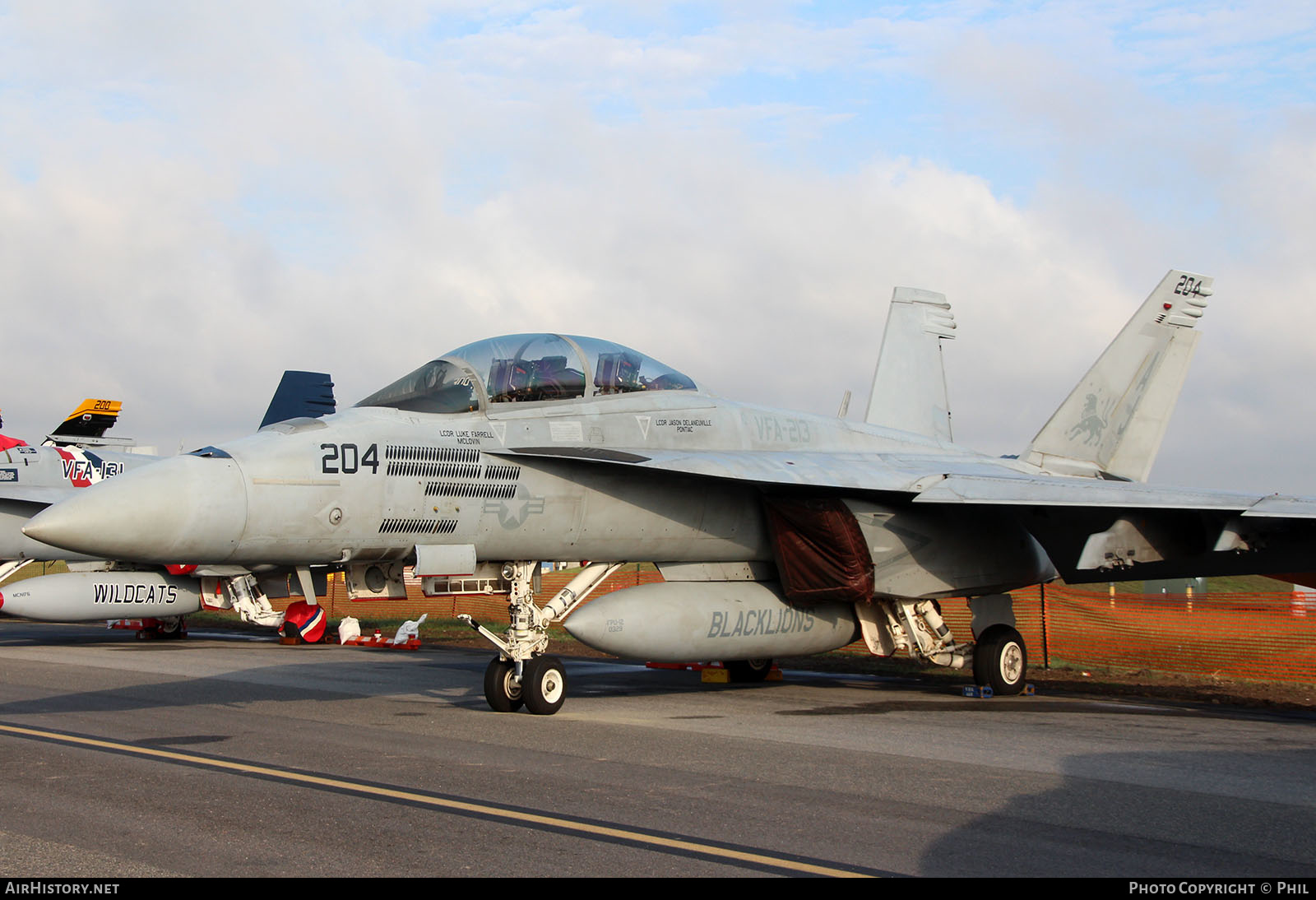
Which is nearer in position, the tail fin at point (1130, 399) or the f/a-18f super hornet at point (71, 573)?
the tail fin at point (1130, 399)

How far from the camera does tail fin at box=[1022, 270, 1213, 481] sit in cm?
1491

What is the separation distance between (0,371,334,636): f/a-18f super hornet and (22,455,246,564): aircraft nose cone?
9.63 meters

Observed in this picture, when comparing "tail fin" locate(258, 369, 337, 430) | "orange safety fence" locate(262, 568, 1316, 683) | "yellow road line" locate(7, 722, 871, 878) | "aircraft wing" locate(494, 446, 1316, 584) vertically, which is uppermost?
"tail fin" locate(258, 369, 337, 430)

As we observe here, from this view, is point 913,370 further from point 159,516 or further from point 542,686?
point 159,516

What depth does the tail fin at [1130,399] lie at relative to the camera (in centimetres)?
1491

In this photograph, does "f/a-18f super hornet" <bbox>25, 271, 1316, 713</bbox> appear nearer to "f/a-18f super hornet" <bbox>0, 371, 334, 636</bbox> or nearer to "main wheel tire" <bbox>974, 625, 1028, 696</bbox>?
"main wheel tire" <bbox>974, 625, 1028, 696</bbox>

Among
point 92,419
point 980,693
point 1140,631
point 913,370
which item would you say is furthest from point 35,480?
point 92,419

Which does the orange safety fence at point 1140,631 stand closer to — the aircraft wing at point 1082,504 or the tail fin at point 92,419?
the aircraft wing at point 1082,504

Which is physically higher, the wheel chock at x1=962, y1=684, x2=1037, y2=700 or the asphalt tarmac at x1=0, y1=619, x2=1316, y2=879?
the asphalt tarmac at x1=0, y1=619, x2=1316, y2=879

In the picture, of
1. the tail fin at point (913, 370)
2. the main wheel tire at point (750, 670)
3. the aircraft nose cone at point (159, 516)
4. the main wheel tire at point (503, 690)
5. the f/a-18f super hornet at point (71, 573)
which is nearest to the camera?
the aircraft nose cone at point (159, 516)

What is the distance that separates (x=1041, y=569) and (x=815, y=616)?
2.95 metres

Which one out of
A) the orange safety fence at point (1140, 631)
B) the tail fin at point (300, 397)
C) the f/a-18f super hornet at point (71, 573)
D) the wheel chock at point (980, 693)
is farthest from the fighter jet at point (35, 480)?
the wheel chock at point (980, 693)

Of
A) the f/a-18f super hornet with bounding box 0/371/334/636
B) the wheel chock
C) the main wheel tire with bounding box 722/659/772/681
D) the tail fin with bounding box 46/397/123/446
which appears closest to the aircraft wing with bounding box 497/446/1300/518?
the wheel chock

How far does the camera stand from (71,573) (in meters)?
20.1
